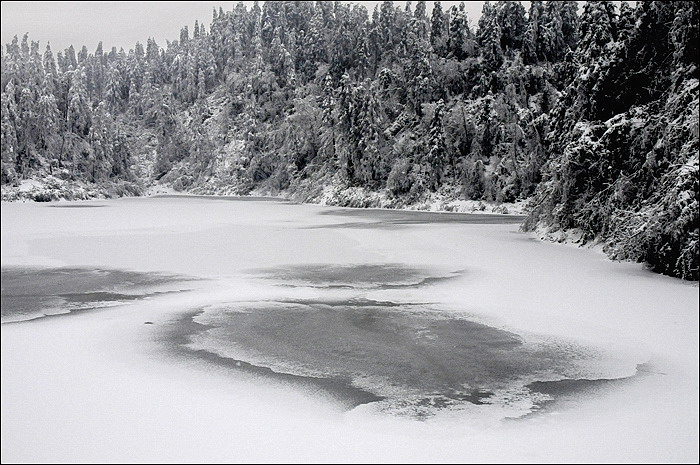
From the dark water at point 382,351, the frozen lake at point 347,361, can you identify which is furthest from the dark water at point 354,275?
the dark water at point 382,351

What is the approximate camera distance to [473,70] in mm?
59688

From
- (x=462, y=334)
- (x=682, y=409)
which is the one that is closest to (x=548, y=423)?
(x=682, y=409)

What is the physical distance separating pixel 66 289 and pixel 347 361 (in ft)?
23.0

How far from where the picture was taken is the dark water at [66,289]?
10.0 metres

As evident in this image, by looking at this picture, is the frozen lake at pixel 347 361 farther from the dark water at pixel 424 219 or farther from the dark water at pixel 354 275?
the dark water at pixel 424 219

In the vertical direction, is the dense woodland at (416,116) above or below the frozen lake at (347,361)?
above

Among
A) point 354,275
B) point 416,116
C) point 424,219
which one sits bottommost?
point 424,219

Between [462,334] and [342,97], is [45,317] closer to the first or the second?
[462,334]

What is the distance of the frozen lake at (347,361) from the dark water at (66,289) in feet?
0.19

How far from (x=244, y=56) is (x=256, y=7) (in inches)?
1290

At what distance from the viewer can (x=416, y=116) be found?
57.8 m

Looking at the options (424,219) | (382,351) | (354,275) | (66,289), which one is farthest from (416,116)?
(382,351)

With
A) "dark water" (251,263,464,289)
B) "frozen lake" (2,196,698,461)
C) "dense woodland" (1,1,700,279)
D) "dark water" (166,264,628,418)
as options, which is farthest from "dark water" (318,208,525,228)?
"dark water" (166,264,628,418)

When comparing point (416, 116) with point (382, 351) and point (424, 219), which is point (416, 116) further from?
point (382, 351)
